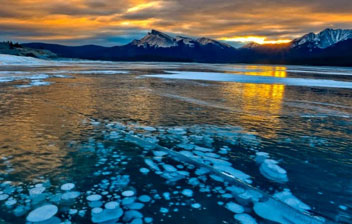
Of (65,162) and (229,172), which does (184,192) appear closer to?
(229,172)

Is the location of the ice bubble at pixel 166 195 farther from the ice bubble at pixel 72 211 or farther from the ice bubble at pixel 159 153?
the ice bubble at pixel 159 153

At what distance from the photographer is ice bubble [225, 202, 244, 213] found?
404 cm

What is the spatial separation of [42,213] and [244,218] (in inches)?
118

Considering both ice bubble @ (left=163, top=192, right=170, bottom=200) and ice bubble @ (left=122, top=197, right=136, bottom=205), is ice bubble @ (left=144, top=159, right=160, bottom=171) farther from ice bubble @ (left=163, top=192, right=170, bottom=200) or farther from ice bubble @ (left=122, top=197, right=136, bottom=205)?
ice bubble @ (left=122, top=197, right=136, bottom=205)

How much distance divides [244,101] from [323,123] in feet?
16.1

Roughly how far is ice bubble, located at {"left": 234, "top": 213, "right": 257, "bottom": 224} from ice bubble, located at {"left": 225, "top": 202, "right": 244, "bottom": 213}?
0.37ft

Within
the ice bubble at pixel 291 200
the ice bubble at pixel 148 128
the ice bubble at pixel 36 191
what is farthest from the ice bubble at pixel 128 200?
the ice bubble at pixel 148 128

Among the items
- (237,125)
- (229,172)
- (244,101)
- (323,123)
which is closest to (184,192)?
(229,172)

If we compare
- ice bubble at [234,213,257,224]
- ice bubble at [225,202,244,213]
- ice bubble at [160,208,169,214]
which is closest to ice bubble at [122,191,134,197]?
ice bubble at [160,208,169,214]

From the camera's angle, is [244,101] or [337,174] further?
[244,101]

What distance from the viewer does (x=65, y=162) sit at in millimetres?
5598

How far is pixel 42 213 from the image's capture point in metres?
3.80

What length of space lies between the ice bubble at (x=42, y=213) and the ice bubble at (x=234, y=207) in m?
2.65

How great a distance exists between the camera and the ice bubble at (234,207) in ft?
13.3
